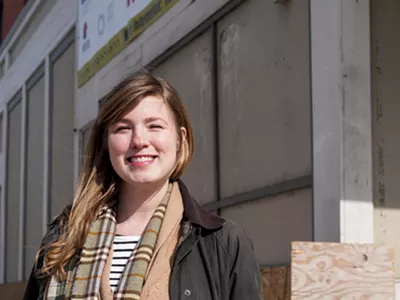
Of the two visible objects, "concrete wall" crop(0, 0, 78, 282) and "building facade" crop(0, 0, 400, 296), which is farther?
"concrete wall" crop(0, 0, 78, 282)

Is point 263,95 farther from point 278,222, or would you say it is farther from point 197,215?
point 197,215

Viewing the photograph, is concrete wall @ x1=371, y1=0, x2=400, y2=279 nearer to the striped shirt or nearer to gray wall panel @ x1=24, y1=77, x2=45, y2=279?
the striped shirt

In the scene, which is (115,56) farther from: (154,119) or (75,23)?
(154,119)

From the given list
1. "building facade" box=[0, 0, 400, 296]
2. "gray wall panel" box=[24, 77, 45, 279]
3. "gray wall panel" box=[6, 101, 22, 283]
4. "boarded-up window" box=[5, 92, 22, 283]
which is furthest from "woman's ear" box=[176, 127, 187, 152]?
"gray wall panel" box=[6, 101, 22, 283]

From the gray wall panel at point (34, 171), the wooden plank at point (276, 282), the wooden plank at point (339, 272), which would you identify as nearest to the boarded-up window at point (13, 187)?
the gray wall panel at point (34, 171)

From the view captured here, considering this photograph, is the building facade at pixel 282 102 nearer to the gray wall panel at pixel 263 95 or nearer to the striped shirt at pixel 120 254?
the gray wall panel at pixel 263 95

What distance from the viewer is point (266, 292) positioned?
5457 mm

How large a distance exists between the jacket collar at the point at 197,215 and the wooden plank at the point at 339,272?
1618mm

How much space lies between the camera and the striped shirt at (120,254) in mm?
2699

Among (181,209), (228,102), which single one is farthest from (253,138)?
(181,209)

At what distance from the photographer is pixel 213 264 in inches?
106

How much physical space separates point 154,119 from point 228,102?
409 cm

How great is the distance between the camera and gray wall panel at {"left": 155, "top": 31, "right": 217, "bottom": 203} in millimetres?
7184

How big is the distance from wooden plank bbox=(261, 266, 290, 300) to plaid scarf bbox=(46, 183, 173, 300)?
2556 millimetres
